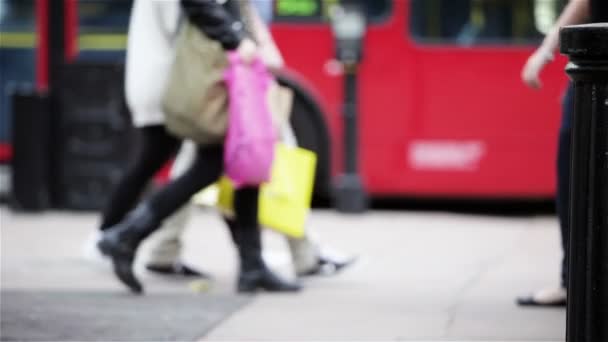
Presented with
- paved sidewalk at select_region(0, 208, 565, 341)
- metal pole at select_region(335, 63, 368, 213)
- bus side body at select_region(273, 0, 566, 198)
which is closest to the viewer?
paved sidewalk at select_region(0, 208, 565, 341)

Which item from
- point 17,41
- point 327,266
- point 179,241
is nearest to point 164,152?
point 179,241

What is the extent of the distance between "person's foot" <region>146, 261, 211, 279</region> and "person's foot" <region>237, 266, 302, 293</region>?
603 millimetres

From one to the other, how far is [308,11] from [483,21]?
123 centimetres

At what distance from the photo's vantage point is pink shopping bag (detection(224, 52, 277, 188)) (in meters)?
6.41

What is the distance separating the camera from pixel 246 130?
6.40m

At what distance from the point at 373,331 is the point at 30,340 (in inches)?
52.1

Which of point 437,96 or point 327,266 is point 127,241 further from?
point 437,96

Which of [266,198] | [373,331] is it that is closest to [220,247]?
[266,198]

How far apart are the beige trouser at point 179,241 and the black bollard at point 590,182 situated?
3.01 meters

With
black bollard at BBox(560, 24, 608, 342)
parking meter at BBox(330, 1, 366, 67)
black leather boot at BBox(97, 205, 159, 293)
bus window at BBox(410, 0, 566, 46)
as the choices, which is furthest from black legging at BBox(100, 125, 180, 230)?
bus window at BBox(410, 0, 566, 46)

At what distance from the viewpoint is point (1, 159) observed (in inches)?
432

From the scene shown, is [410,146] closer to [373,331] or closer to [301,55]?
[301,55]

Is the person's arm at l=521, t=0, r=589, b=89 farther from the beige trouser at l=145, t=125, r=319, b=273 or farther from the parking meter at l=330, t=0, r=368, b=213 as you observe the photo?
the parking meter at l=330, t=0, r=368, b=213

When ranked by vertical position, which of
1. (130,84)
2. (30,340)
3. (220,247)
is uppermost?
(130,84)
